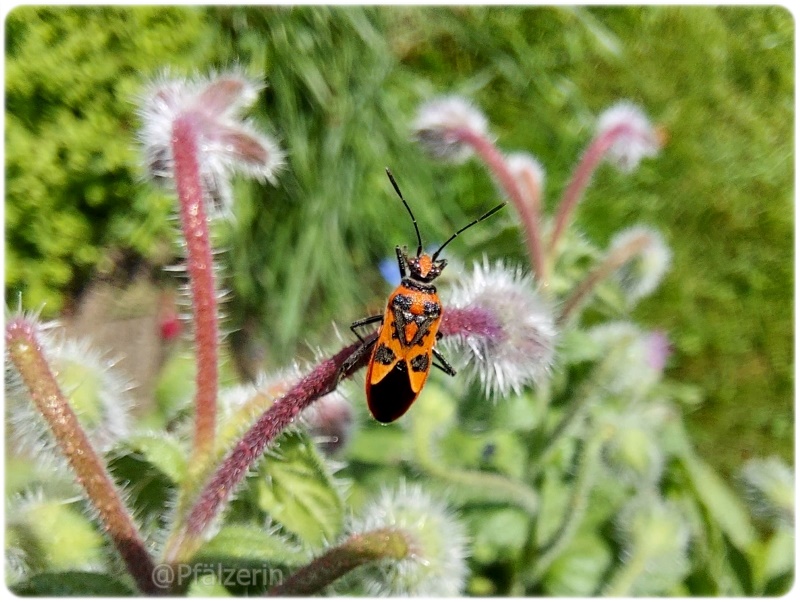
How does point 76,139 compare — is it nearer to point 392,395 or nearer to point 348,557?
point 392,395

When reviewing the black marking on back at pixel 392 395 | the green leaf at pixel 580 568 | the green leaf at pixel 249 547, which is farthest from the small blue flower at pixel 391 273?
the green leaf at pixel 249 547

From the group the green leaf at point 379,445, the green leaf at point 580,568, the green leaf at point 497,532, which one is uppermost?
the green leaf at point 379,445

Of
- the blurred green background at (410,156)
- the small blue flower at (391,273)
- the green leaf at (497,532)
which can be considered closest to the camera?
the green leaf at (497,532)

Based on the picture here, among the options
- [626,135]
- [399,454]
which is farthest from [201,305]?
[626,135]

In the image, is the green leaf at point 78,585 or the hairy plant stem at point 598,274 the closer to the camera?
the green leaf at point 78,585

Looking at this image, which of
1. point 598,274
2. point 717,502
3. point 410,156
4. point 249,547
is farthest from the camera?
point 410,156

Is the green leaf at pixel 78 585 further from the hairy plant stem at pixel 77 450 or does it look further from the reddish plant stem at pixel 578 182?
the reddish plant stem at pixel 578 182

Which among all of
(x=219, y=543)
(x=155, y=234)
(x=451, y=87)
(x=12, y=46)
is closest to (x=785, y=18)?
(x=451, y=87)
